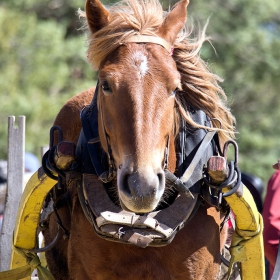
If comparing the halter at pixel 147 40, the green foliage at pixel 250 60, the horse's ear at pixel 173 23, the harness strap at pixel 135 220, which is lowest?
the green foliage at pixel 250 60

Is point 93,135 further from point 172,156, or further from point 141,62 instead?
point 141,62

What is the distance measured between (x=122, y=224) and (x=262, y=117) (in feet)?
47.8

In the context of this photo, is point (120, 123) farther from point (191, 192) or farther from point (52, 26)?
point (52, 26)

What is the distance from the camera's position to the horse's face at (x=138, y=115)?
9.24 ft

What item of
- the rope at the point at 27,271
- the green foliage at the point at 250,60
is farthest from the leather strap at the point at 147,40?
the green foliage at the point at 250,60

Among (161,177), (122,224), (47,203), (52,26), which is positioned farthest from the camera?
(52,26)

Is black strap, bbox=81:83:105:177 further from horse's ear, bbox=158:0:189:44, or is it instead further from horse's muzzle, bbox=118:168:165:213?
horse's ear, bbox=158:0:189:44

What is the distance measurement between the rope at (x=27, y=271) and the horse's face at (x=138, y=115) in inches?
37.9

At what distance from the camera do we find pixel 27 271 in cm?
376

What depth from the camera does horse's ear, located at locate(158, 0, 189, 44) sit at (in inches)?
131

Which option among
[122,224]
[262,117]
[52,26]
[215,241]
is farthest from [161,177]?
[262,117]

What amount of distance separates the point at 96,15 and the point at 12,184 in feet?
6.49

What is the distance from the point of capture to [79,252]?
3.43m

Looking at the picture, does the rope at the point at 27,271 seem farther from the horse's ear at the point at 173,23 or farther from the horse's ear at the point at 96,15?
the horse's ear at the point at 173,23
